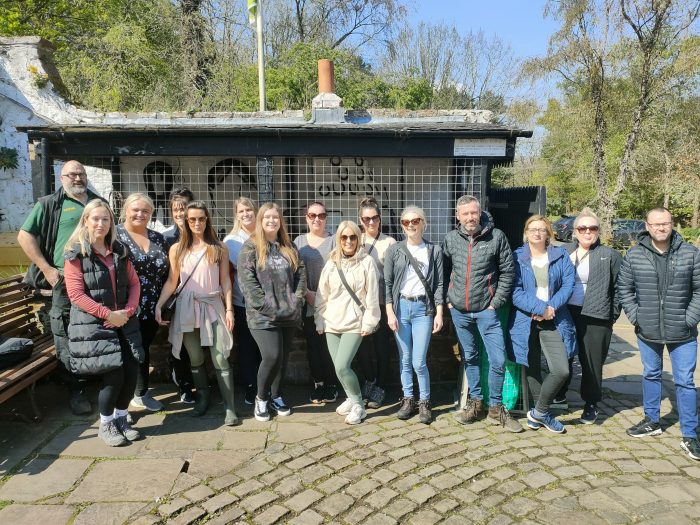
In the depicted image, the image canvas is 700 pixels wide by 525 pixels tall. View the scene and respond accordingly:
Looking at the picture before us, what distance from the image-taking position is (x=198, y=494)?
333cm

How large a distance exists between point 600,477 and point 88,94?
14225 mm

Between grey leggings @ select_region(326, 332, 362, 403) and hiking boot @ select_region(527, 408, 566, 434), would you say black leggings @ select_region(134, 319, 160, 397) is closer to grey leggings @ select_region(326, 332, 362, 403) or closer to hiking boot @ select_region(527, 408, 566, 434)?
grey leggings @ select_region(326, 332, 362, 403)

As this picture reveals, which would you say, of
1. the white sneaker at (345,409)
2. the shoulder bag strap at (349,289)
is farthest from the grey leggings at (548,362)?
the white sneaker at (345,409)

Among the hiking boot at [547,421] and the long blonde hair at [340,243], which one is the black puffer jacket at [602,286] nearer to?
the hiking boot at [547,421]

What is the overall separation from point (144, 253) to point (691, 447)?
4.54 meters

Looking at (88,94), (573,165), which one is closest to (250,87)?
(88,94)

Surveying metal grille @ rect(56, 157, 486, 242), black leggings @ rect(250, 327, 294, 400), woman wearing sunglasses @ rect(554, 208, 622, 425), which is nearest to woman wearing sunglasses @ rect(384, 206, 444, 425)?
black leggings @ rect(250, 327, 294, 400)

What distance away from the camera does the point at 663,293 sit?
4082 millimetres

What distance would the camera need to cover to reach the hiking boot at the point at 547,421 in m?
4.31

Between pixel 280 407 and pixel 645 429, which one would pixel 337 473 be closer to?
pixel 280 407

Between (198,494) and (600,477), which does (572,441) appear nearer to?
(600,477)

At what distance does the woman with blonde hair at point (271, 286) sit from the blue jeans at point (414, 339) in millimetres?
873

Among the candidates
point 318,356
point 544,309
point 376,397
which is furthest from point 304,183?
point 544,309

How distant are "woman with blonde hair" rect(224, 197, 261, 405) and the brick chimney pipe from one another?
8.86 ft
